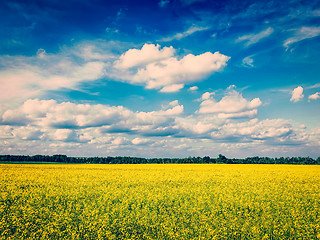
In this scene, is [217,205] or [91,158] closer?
[217,205]

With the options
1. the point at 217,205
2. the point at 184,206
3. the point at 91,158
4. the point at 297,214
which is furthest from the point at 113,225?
the point at 91,158

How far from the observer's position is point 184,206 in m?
14.0

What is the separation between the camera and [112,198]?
15938mm

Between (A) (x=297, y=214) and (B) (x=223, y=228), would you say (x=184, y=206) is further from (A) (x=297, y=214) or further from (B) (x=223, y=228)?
(A) (x=297, y=214)

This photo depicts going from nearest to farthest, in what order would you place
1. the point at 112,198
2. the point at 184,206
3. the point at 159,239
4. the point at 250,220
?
1. the point at 159,239
2. the point at 250,220
3. the point at 184,206
4. the point at 112,198

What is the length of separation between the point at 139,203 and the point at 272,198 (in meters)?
10.4

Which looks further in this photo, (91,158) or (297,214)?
(91,158)

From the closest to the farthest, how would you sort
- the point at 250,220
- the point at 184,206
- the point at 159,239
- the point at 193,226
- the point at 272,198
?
the point at 159,239, the point at 193,226, the point at 250,220, the point at 184,206, the point at 272,198

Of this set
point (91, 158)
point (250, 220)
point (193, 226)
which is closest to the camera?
point (193, 226)

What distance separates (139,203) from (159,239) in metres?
5.20

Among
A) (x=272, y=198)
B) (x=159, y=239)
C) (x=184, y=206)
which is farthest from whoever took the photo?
(x=272, y=198)

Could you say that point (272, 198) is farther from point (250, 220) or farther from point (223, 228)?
point (223, 228)

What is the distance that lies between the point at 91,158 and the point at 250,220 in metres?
110

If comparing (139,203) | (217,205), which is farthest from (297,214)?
(139,203)
